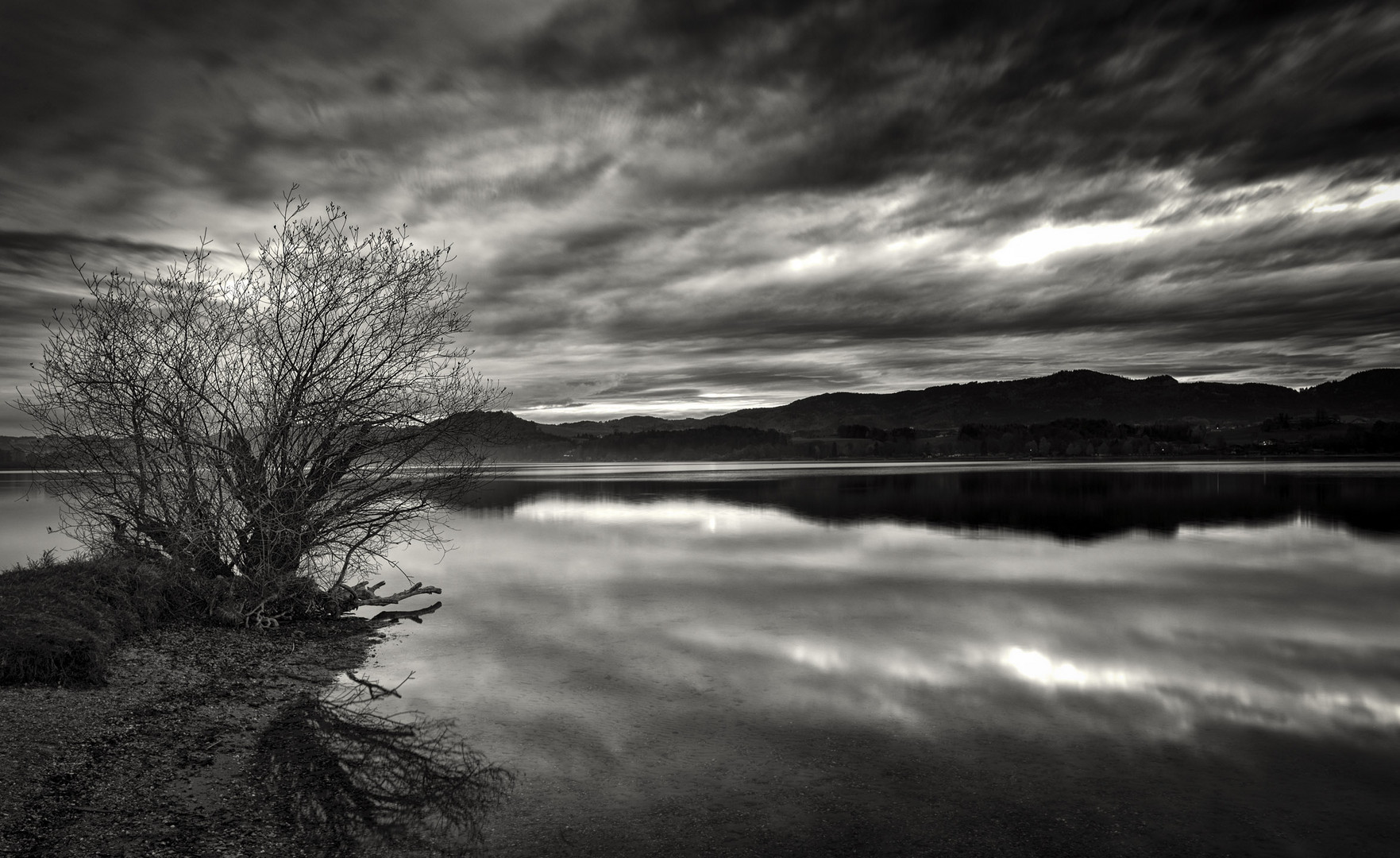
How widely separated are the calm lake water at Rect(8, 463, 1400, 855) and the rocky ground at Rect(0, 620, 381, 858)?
7.71 ft

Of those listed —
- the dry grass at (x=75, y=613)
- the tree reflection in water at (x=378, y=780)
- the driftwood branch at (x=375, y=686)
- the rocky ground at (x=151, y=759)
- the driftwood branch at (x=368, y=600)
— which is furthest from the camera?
the driftwood branch at (x=368, y=600)

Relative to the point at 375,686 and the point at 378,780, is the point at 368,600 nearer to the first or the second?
the point at 375,686

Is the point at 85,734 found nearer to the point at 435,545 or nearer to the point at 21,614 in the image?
the point at 21,614

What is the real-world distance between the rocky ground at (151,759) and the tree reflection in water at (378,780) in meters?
0.25

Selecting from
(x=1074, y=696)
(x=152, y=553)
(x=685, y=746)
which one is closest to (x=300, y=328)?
(x=152, y=553)

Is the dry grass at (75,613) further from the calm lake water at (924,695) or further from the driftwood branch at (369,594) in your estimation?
the calm lake water at (924,695)

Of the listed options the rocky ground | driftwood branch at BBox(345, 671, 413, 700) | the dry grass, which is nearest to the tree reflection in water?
the rocky ground

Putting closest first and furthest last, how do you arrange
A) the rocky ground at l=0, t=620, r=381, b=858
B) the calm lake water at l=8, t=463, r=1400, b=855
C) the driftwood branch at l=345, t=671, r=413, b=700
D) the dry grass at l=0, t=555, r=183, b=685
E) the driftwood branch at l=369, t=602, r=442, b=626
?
the rocky ground at l=0, t=620, r=381, b=858
the calm lake water at l=8, t=463, r=1400, b=855
the dry grass at l=0, t=555, r=183, b=685
the driftwood branch at l=345, t=671, r=413, b=700
the driftwood branch at l=369, t=602, r=442, b=626

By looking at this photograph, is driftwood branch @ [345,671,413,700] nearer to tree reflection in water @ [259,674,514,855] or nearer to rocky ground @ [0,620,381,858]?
rocky ground @ [0,620,381,858]

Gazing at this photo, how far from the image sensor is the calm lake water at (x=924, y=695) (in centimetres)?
798

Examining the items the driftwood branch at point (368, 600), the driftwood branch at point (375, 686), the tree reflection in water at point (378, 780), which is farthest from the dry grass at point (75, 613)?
the driftwood branch at point (375, 686)

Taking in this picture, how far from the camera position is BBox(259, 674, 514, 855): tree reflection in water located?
7527 millimetres

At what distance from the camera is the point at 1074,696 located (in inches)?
482

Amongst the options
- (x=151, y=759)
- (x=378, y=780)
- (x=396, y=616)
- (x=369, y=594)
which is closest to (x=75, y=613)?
(x=151, y=759)
